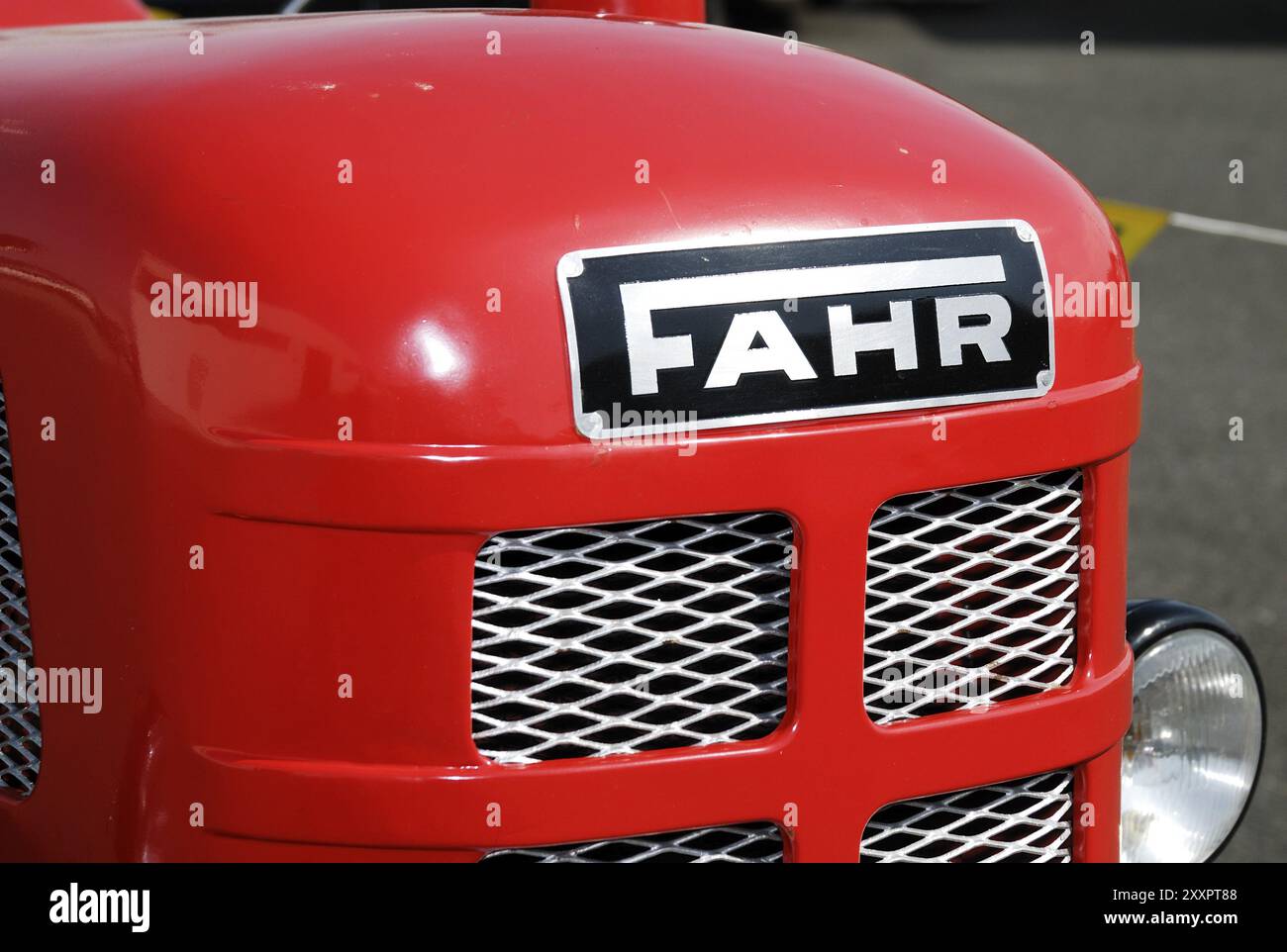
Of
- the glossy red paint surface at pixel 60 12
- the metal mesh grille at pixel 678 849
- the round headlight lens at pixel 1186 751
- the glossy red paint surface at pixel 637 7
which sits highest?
the glossy red paint surface at pixel 60 12

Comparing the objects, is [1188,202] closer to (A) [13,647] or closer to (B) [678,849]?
(B) [678,849]

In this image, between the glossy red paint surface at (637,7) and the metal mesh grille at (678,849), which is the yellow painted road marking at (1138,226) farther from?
the metal mesh grille at (678,849)

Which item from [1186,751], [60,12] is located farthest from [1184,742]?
[60,12]

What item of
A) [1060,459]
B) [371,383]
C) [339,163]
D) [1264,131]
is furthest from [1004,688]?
[1264,131]

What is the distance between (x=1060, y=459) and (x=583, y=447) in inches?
20.6

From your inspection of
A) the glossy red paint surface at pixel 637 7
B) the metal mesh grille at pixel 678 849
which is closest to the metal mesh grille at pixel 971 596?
the metal mesh grille at pixel 678 849

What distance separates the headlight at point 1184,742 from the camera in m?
2.00

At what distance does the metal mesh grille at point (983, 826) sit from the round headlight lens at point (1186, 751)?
0.22 metres

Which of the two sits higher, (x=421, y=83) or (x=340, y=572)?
(x=421, y=83)

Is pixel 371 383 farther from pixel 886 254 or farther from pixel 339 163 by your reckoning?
pixel 886 254

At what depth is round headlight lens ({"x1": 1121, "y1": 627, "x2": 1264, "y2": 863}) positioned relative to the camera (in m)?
2.00

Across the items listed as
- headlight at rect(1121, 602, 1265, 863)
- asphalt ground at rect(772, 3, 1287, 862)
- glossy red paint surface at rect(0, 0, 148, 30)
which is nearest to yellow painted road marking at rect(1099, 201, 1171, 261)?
asphalt ground at rect(772, 3, 1287, 862)

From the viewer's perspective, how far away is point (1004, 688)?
1690mm

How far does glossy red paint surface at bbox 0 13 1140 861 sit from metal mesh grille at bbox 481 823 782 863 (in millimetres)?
37
